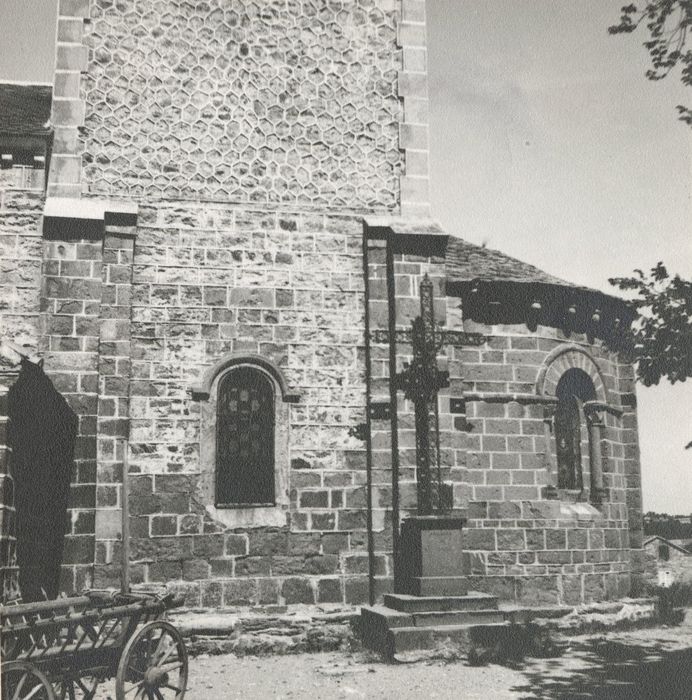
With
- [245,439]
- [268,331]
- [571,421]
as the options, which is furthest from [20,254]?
[571,421]

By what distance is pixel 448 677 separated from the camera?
7898 mm

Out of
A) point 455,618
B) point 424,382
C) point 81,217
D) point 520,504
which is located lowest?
point 455,618

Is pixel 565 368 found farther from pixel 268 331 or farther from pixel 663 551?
pixel 663 551

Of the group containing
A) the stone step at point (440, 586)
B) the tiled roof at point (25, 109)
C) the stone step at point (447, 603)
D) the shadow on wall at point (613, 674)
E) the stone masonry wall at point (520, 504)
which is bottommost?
the shadow on wall at point (613, 674)

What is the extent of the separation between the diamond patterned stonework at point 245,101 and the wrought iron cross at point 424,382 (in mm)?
1800

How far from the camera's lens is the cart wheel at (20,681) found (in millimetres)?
5223

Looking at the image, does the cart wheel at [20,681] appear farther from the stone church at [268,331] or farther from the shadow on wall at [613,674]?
the shadow on wall at [613,674]

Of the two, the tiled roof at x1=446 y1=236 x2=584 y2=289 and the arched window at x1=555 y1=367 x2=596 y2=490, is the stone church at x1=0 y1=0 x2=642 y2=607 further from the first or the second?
the arched window at x1=555 y1=367 x2=596 y2=490

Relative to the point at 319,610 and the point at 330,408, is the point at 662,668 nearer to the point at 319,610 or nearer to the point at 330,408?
the point at 319,610

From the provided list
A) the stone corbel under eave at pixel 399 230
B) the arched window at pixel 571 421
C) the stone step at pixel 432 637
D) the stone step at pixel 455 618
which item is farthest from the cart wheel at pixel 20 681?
the arched window at pixel 571 421

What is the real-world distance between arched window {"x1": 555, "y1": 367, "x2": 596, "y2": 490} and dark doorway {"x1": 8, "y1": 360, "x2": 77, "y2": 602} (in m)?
6.99

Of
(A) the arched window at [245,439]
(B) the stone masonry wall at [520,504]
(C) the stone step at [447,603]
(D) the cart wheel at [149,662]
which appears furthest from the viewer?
(B) the stone masonry wall at [520,504]

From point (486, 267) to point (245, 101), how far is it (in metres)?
4.31

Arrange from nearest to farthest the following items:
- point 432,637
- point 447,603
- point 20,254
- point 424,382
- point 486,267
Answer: point 432,637
point 447,603
point 20,254
point 424,382
point 486,267
